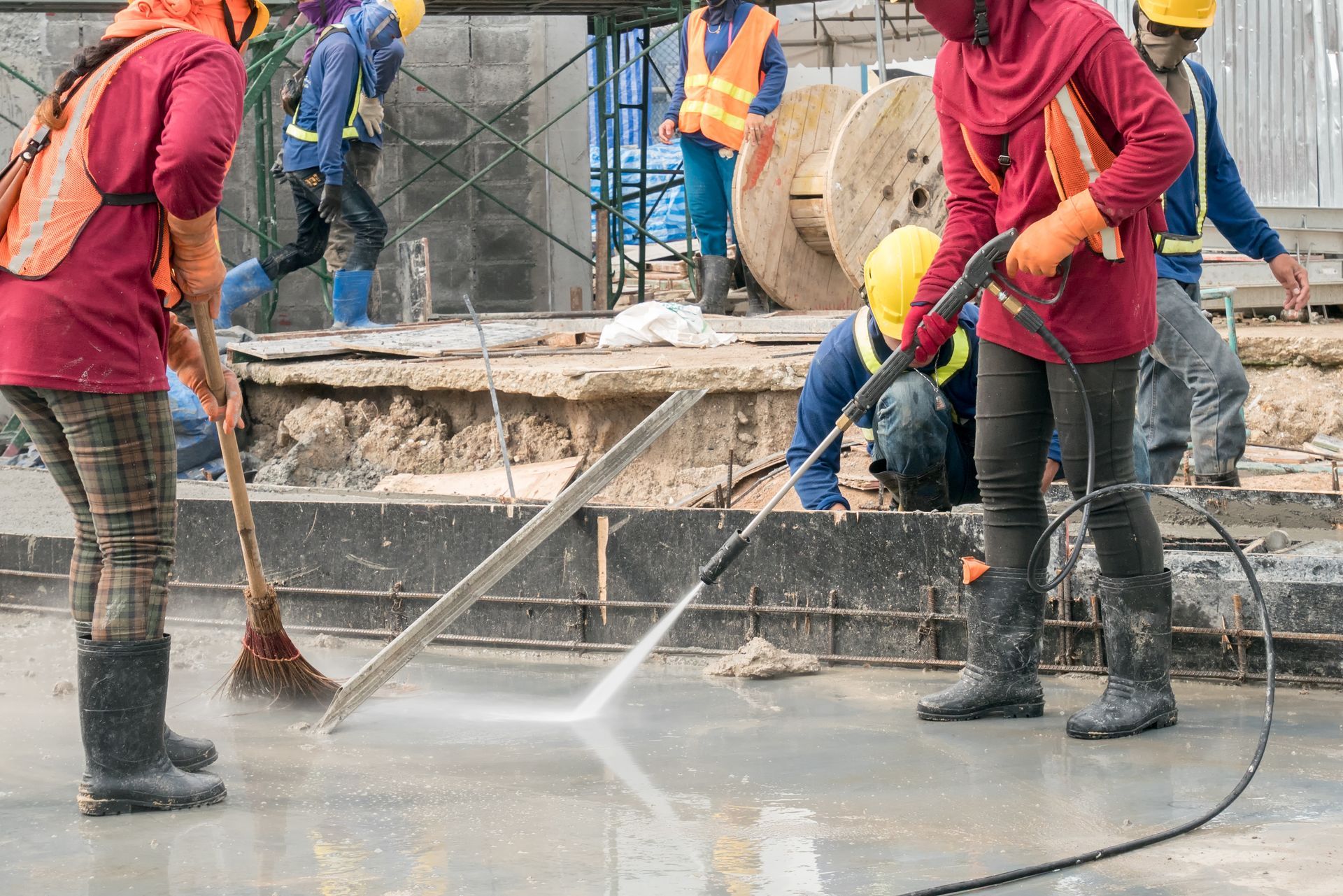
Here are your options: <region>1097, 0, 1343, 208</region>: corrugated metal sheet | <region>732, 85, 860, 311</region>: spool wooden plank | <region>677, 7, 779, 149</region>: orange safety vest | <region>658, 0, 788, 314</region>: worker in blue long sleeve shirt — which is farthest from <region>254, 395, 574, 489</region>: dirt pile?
<region>1097, 0, 1343, 208</region>: corrugated metal sheet

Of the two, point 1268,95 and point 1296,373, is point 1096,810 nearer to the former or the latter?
point 1296,373

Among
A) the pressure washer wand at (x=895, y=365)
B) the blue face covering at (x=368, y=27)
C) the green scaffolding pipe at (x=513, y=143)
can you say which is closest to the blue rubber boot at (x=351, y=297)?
the blue face covering at (x=368, y=27)

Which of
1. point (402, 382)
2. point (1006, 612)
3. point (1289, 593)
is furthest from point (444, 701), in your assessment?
point (402, 382)

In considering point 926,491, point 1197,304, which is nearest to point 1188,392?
point 1197,304

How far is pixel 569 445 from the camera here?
21.4ft

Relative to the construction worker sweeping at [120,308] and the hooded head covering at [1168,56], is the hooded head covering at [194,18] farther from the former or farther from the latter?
the hooded head covering at [1168,56]

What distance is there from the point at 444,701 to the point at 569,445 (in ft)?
8.67

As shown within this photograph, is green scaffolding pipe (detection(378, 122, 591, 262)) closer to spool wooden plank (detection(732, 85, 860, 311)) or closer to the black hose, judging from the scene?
spool wooden plank (detection(732, 85, 860, 311))

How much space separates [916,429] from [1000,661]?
0.96 meters

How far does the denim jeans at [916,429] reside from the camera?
4340mm

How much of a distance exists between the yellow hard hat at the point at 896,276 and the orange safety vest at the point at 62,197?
2.09 m

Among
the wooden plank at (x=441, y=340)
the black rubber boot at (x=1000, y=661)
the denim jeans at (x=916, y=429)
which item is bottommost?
the black rubber boot at (x=1000, y=661)

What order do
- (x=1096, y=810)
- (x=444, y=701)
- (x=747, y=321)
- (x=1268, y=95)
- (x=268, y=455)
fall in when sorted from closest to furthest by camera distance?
(x=1096, y=810) < (x=444, y=701) < (x=268, y=455) < (x=747, y=321) < (x=1268, y=95)

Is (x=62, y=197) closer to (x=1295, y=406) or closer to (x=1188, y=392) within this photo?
(x=1188, y=392)
